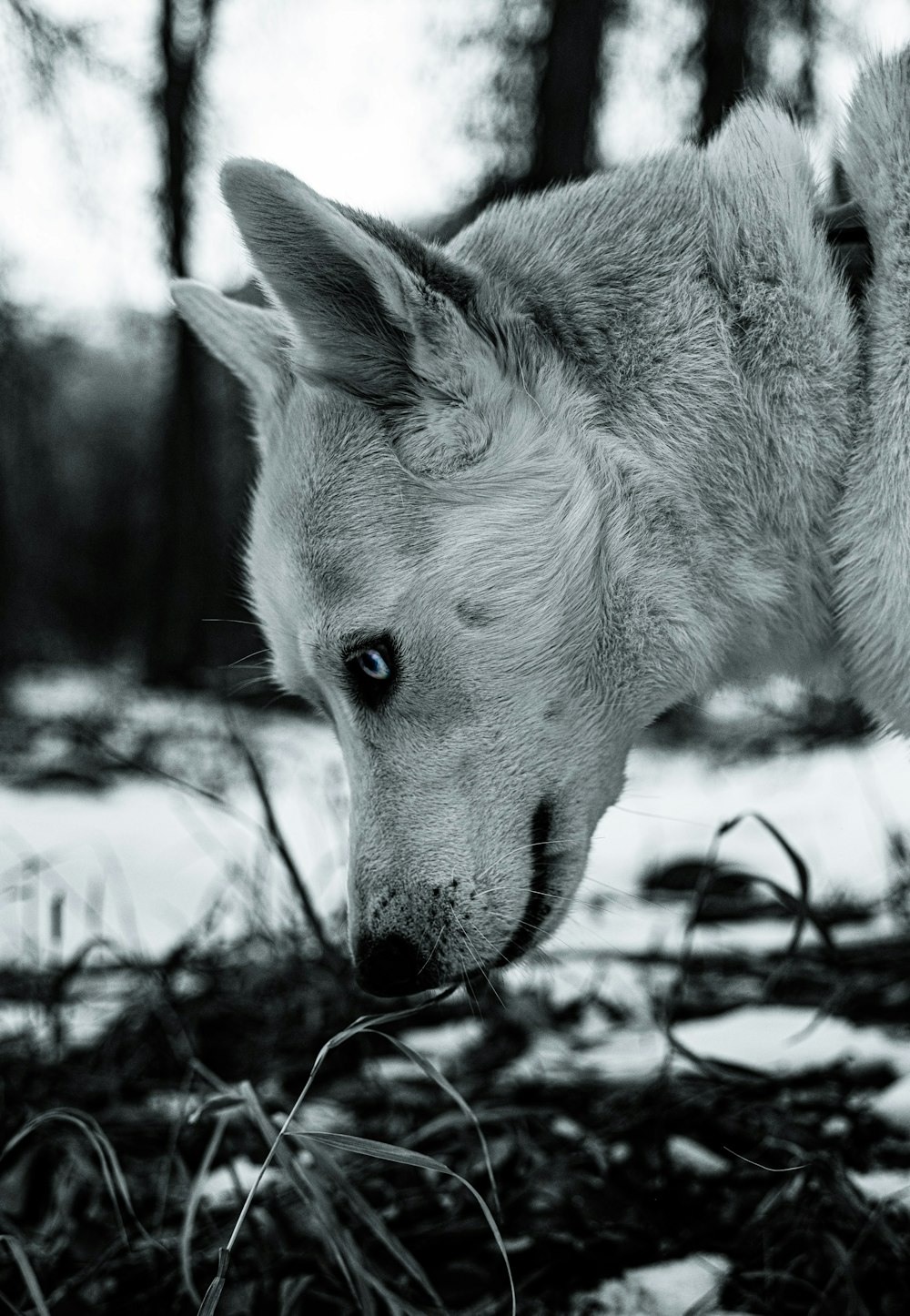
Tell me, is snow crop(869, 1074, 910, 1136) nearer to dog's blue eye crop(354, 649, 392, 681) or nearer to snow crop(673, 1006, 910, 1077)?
snow crop(673, 1006, 910, 1077)

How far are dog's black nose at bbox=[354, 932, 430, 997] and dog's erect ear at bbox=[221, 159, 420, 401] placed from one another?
903 millimetres

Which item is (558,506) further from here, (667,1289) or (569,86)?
(569,86)

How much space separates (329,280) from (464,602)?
1.78 ft

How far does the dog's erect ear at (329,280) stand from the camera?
5.39 feet

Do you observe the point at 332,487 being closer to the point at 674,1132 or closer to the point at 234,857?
the point at 674,1132

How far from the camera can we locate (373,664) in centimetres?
186

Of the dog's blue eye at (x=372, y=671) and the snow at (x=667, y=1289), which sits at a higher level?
the dog's blue eye at (x=372, y=671)

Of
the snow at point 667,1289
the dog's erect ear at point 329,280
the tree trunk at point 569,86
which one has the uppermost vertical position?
the tree trunk at point 569,86

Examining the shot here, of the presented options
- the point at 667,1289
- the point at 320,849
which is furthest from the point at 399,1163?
the point at 320,849

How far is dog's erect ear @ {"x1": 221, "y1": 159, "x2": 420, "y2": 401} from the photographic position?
1.64 m

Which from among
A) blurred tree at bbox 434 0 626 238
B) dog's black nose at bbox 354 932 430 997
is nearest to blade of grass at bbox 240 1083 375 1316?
dog's black nose at bbox 354 932 430 997

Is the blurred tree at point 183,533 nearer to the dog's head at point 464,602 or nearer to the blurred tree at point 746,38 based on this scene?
the blurred tree at point 746,38

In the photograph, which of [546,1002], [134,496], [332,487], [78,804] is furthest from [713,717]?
[134,496]

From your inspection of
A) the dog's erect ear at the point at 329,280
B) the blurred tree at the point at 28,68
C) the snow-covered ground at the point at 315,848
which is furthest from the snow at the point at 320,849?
the blurred tree at the point at 28,68
